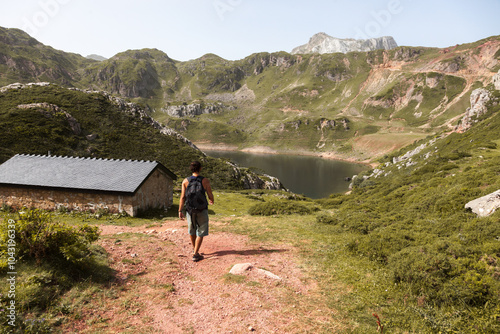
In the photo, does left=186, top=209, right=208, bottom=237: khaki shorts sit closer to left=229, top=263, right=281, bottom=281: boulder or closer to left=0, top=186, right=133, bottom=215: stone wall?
left=229, top=263, right=281, bottom=281: boulder

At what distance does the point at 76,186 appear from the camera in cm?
1788

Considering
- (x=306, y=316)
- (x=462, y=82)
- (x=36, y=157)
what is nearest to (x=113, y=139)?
(x=36, y=157)

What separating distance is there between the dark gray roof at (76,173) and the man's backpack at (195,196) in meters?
10.9

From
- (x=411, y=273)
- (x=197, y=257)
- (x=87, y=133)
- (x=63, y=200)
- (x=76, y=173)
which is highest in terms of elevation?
(x=87, y=133)

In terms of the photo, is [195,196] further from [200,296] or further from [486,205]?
[486,205]

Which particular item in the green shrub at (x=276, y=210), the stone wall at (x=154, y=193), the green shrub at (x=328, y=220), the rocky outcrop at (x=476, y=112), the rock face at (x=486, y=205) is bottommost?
the green shrub at (x=276, y=210)

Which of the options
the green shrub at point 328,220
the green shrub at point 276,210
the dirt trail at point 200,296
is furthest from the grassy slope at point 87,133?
the dirt trail at point 200,296

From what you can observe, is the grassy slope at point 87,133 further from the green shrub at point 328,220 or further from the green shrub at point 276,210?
the green shrub at point 328,220

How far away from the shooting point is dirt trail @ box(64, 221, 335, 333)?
5.42 m

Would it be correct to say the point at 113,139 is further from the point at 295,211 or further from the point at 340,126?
the point at 340,126

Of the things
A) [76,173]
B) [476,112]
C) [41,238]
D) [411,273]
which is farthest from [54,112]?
[476,112]

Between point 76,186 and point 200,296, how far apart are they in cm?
1611

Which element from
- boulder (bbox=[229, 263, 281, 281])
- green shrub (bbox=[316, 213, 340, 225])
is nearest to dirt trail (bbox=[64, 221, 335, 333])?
boulder (bbox=[229, 263, 281, 281])

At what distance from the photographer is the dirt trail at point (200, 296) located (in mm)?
5418
